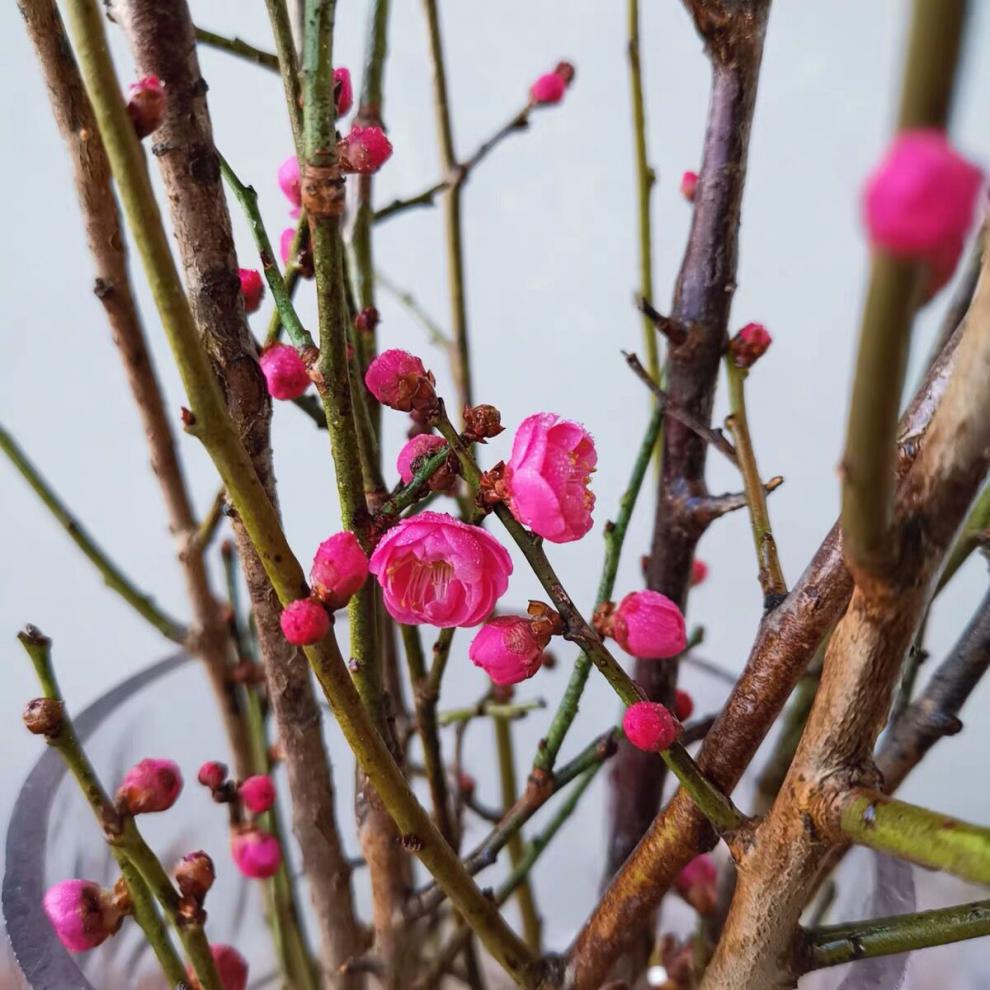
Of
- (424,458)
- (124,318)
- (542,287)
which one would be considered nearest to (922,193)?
(424,458)

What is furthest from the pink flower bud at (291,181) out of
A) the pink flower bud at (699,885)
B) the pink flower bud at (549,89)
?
the pink flower bud at (699,885)

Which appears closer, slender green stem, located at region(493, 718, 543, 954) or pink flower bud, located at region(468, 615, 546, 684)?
pink flower bud, located at region(468, 615, 546, 684)

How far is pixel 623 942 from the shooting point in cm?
25

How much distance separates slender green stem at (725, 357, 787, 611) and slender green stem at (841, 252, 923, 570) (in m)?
0.09

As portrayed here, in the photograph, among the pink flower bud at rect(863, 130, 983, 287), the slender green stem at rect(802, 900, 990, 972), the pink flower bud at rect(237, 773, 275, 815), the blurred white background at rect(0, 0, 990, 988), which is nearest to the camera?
the pink flower bud at rect(863, 130, 983, 287)

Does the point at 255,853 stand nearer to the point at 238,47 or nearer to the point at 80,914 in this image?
the point at 80,914

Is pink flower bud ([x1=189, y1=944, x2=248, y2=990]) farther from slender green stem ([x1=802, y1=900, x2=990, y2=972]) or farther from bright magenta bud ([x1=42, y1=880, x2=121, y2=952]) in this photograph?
slender green stem ([x1=802, y1=900, x2=990, y2=972])

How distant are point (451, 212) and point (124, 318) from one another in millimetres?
130

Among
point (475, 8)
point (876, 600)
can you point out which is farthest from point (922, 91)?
point (475, 8)

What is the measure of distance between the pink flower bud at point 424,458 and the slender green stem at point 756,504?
0.08m

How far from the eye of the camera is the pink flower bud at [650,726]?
0.67ft

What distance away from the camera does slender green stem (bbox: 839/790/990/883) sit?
14cm

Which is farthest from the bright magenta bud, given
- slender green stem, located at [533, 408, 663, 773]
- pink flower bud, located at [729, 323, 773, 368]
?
pink flower bud, located at [729, 323, 773, 368]

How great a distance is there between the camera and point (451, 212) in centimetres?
36
